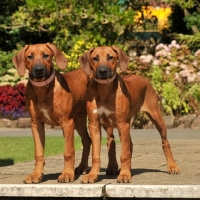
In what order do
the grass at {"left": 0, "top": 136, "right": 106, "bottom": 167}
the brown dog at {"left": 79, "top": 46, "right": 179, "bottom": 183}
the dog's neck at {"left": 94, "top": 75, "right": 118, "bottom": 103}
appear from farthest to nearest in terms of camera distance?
the grass at {"left": 0, "top": 136, "right": 106, "bottom": 167}, the dog's neck at {"left": 94, "top": 75, "right": 118, "bottom": 103}, the brown dog at {"left": 79, "top": 46, "right": 179, "bottom": 183}

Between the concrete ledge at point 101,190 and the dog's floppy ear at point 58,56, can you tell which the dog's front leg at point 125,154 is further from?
the dog's floppy ear at point 58,56

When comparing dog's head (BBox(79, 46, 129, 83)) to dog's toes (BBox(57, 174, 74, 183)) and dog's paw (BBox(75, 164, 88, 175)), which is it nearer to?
dog's toes (BBox(57, 174, 74, 183))

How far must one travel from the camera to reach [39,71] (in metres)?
7.89

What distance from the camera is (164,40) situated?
24.3m

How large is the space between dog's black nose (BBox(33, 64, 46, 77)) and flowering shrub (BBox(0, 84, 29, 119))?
421 inches

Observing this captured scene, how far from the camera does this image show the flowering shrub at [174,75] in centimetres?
1800

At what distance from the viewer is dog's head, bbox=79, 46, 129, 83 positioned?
789cm

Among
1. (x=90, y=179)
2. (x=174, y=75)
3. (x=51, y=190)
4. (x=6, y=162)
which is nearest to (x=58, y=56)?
(x=90, y=179)

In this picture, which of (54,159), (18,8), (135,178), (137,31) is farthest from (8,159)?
(137,31)

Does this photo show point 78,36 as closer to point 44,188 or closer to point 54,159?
point 54,159

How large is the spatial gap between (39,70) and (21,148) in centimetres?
518

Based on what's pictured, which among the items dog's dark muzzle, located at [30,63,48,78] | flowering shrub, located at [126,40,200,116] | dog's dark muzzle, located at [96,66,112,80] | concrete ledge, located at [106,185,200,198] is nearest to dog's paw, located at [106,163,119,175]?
concrete ledge, located at [106,185,200,198]

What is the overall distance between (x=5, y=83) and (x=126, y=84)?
39.9 ft

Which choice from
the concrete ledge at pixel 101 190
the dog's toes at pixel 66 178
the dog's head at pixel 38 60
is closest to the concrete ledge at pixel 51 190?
the concrete ledge at pixel 101 190
